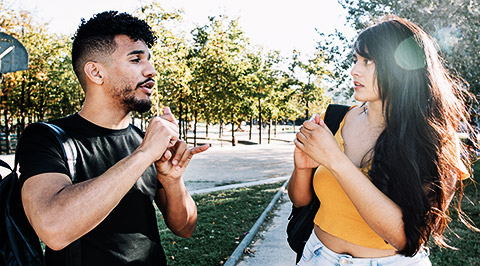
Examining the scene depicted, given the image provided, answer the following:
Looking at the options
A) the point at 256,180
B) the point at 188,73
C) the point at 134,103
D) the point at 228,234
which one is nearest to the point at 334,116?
the point at 134,103

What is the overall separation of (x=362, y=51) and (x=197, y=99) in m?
22.8

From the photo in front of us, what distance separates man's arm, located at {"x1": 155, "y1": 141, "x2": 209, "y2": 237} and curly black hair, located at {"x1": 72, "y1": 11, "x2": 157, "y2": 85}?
2.31 feet

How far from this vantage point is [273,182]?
1094cm

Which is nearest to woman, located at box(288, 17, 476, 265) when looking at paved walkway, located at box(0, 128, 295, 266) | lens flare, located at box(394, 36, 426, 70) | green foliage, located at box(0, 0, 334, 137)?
lens flare, located at box(394, 36, 426, 70)

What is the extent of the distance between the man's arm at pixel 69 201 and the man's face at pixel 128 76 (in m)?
0.55

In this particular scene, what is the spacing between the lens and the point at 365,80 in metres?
2.12

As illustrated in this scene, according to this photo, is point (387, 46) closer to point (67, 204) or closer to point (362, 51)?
point (362, 51)

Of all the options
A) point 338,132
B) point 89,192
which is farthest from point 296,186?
point 89,192

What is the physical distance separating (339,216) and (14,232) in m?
1.69

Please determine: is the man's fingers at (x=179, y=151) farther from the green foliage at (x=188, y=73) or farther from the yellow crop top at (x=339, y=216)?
the green foliage at (x=188, y=73)

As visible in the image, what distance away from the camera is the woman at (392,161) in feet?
5.80

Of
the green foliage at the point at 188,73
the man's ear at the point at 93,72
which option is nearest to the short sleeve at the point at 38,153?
the man's ear at the point at 93,72

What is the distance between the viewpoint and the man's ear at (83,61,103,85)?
6.48 ft

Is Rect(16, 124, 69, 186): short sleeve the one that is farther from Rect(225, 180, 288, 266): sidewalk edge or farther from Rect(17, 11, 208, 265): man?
Rect(225, 180, 288, 266): sidewalk edge
